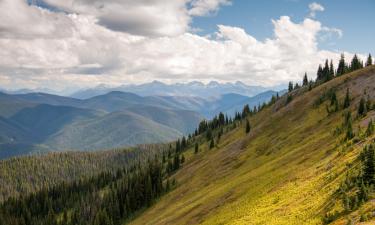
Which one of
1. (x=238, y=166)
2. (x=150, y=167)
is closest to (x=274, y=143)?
(x=238, y=166)

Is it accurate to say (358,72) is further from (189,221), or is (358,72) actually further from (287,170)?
(189,221)

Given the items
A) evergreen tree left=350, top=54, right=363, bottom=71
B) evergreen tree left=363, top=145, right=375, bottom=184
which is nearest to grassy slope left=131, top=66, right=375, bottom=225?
evergreen tree left=363, top=145, right=375, bottom=184

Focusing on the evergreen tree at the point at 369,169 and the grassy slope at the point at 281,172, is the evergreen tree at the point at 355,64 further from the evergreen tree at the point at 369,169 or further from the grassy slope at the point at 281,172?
the evergreen tree at the point at 369,169

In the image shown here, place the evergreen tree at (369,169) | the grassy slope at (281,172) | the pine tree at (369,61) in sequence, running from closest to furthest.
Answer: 1. the evergreen tree at (369,169)
2. the grassy slope at (281,172)
3. the pine tree at (369,61)

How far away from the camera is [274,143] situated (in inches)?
4825

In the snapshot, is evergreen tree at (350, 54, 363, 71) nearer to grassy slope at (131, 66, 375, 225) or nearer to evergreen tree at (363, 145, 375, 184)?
grassy slope at (131, 66, 375, 225)

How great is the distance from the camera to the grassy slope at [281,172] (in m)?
52.6

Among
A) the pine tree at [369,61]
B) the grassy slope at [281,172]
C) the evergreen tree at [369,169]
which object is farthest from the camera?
the pine tree at [369,61]

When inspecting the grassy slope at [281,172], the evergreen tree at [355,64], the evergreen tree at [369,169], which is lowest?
the grassy slope at [281,172]

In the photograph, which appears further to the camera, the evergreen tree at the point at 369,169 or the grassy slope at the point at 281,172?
the grassy slope at the point at 281,172

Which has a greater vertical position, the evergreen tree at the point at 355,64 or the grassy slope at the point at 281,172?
the evergreen tree at the point at 355,64

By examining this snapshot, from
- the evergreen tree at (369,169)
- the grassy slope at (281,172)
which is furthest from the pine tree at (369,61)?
the evergreen tree at (369,169)

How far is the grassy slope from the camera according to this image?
52.6 metres

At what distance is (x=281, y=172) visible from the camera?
7800cm
